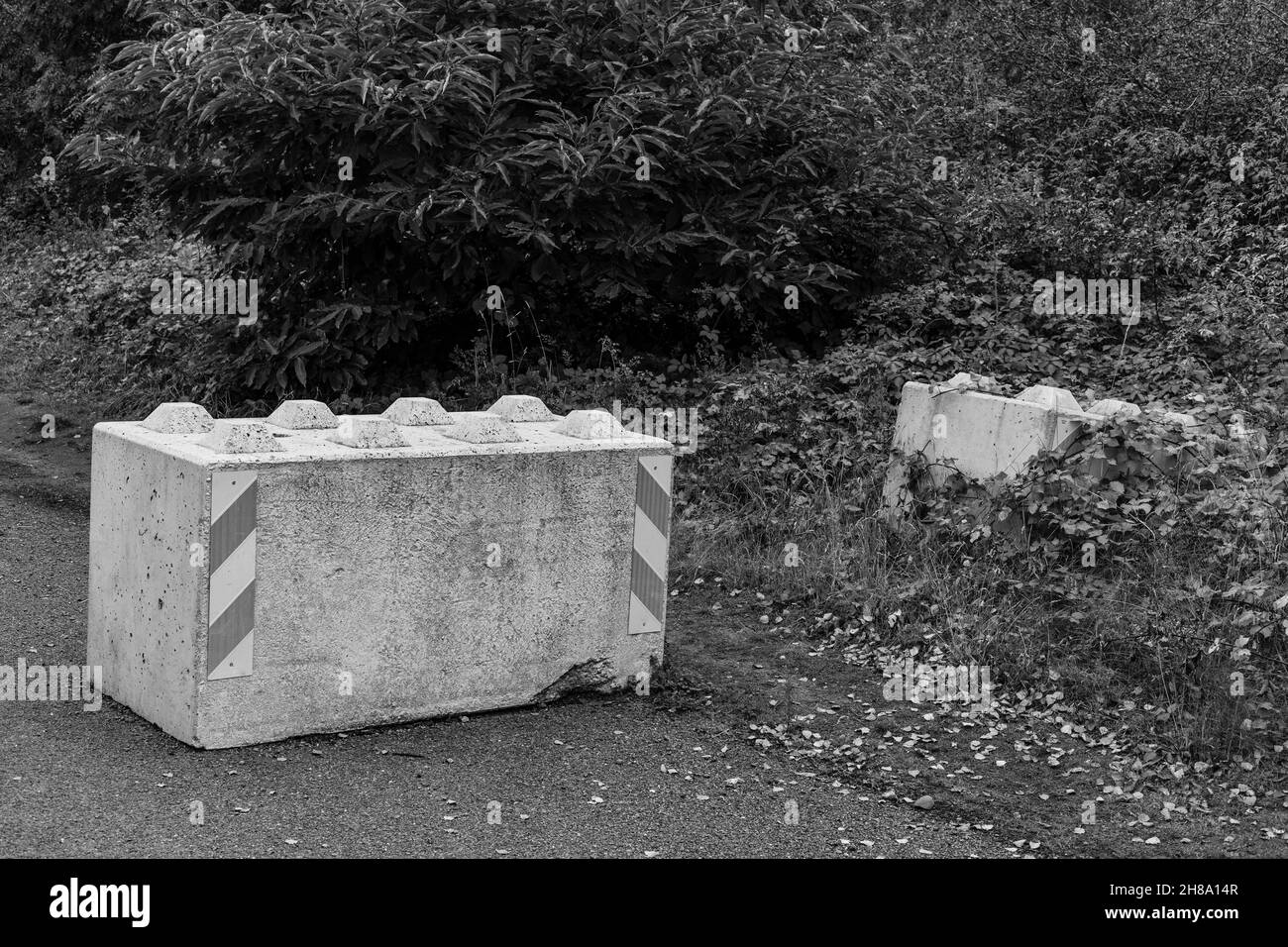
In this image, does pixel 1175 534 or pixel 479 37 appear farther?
pixel 479 37

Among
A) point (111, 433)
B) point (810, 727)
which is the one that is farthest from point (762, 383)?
point (111, 433)

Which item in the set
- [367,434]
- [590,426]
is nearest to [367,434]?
[367,434]

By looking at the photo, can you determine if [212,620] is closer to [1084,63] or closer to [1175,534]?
[1175,534]

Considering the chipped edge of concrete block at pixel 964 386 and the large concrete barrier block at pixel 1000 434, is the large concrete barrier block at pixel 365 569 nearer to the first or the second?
the large concrete barrier block at pixel 1000 434

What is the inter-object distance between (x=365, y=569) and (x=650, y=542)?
1.23 meters

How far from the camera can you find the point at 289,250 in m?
9.75

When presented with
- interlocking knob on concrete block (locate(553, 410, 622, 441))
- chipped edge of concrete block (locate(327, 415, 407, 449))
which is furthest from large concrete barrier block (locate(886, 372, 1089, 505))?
chipped edge of concrete block (locate(327, 415, 407, 449))

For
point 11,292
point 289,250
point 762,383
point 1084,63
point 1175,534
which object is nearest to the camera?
point 1175,534

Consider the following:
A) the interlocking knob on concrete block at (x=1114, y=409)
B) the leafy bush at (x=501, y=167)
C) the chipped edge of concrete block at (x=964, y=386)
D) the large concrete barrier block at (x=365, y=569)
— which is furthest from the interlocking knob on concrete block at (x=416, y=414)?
the leafy bush at (x=501, y=167)

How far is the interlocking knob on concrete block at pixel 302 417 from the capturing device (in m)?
5.42

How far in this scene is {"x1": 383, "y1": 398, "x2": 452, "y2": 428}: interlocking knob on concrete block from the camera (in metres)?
5.70

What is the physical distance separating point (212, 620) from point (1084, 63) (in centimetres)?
1069

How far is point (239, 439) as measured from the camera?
16.1 feet

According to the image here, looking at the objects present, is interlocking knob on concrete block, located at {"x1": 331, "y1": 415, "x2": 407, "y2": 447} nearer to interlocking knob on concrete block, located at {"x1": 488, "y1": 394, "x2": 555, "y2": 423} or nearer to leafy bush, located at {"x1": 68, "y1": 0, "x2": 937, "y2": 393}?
interlocking knob on concrete block, located at {"x1": 488, "y1": 394, "x2": 555, "y2": 423}
